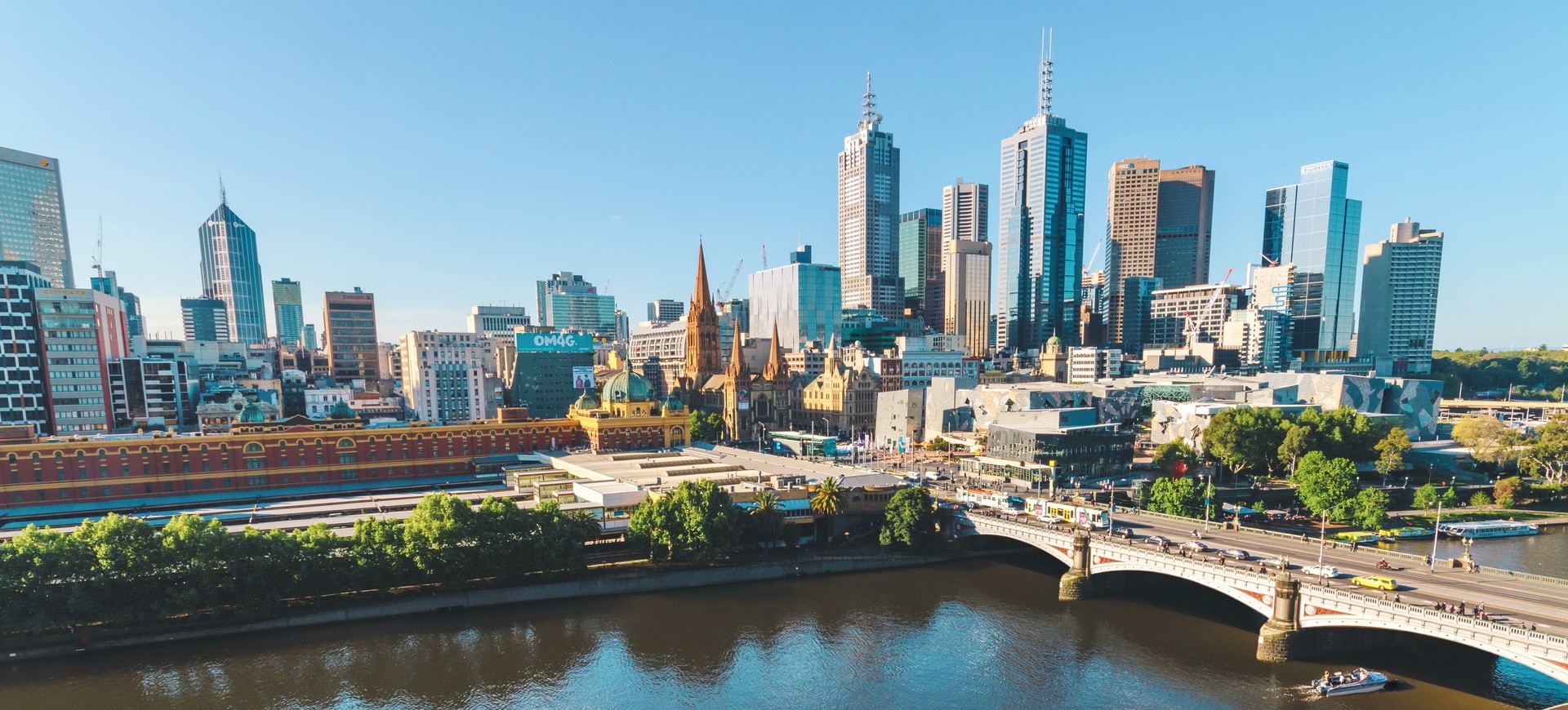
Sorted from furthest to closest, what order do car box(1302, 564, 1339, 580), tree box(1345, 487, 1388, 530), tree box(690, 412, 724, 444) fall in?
tree box(690, 412, 724, 444), tree box(1345, 487, 1388, 530), car box(1302, 564, 1339, 580)

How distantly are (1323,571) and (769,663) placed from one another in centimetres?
5003

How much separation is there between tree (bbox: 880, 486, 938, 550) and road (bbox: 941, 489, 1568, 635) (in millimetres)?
20235

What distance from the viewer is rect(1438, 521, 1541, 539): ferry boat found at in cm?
10062

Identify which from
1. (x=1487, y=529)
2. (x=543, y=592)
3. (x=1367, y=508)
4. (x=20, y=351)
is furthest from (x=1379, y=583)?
(x=20, y=351)

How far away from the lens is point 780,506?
91562 millimetres

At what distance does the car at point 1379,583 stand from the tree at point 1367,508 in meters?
41.4

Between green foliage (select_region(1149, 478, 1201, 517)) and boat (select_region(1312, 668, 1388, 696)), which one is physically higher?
green foliage (select_region(1149, 478, 1201, 517))

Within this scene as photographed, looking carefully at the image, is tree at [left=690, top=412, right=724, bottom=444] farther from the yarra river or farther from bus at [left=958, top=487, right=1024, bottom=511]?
the yarra river

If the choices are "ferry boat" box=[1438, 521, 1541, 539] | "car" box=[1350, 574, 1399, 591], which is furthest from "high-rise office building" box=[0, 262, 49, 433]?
"ferry boat" box=[1438, 521, 1541, 539]

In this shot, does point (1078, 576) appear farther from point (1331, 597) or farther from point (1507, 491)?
point (1507, 491)

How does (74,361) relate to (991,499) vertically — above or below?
above

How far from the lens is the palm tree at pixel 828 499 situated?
301 feet

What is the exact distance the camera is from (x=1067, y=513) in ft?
287

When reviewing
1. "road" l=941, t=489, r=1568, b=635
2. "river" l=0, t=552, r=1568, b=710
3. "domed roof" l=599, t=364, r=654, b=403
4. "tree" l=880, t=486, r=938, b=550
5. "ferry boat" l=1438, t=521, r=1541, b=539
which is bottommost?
"ferry boat" l=1438, t=521, r=1541, b=539
